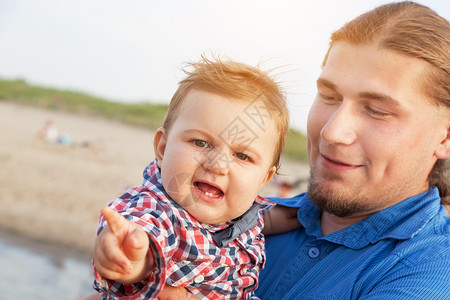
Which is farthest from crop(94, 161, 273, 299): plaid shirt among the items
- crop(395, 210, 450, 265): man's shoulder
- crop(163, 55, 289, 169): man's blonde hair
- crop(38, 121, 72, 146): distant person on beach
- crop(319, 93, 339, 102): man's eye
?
crop(38, 121, 72, 146): distant person on beach

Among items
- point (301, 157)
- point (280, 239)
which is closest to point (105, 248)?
point (280, 239)

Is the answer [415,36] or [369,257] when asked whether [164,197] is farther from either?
[415,36]

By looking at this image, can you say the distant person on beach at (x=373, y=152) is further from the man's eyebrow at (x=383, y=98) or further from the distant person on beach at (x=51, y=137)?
the distant person on beach at (x=51, y=137)

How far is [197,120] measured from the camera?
1804 mm

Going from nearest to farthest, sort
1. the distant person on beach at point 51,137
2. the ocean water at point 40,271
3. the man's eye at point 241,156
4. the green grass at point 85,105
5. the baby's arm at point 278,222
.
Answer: the man's eye at point 241,156
the baby's arm at point 278,222
the ocean water at point 40,271
the distant person on beach at point 51,137
the green grass at point 85,105

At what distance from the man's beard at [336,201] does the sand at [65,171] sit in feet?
12.2

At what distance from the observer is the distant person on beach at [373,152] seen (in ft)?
6.51

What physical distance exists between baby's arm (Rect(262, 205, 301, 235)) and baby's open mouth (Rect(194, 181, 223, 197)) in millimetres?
658

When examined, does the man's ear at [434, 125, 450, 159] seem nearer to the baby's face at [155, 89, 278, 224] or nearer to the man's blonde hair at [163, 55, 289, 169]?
the man's blonde hair at [163, 55, 289, 169]

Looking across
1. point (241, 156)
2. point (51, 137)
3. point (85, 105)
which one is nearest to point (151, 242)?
point (241, 156)

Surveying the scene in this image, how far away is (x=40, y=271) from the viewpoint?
6770mm

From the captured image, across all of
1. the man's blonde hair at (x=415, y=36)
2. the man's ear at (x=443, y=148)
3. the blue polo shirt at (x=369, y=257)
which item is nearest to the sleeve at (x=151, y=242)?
the blue polo shirt at (x=369, y=257)

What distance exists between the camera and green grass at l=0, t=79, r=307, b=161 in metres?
15.1

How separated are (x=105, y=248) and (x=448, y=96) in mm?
1668
